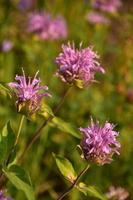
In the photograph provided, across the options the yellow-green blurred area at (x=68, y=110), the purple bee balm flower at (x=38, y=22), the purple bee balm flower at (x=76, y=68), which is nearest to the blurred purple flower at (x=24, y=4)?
the yellow-green blurred area at (x=68, y=110)

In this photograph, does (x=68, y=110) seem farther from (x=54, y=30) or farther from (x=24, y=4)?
(x=24, y=4)

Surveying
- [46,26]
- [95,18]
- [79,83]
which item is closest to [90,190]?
[79,83]

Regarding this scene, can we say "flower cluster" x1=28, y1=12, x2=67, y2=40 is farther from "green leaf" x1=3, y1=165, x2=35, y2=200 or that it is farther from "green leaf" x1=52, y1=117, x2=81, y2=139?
"green leaf" x1=3, y1=165, x2=35, y2=200

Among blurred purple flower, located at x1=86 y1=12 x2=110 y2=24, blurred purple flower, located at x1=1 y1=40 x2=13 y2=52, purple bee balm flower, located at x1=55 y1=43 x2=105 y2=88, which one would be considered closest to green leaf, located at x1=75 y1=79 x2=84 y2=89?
purple bee balm flower, located at x1=55 y1=43 x2=105 y2=88

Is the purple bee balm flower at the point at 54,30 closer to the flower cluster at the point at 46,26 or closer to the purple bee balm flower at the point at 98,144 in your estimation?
the flower cluster at the point at 46,26

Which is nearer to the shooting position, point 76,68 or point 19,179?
point 19,179

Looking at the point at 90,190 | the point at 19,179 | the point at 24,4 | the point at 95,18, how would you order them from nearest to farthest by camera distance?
the point at 19,179
the point at 90,190
the point at 95,18
the point at 24,4

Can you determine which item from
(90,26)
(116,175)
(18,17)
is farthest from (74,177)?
(18,17)
